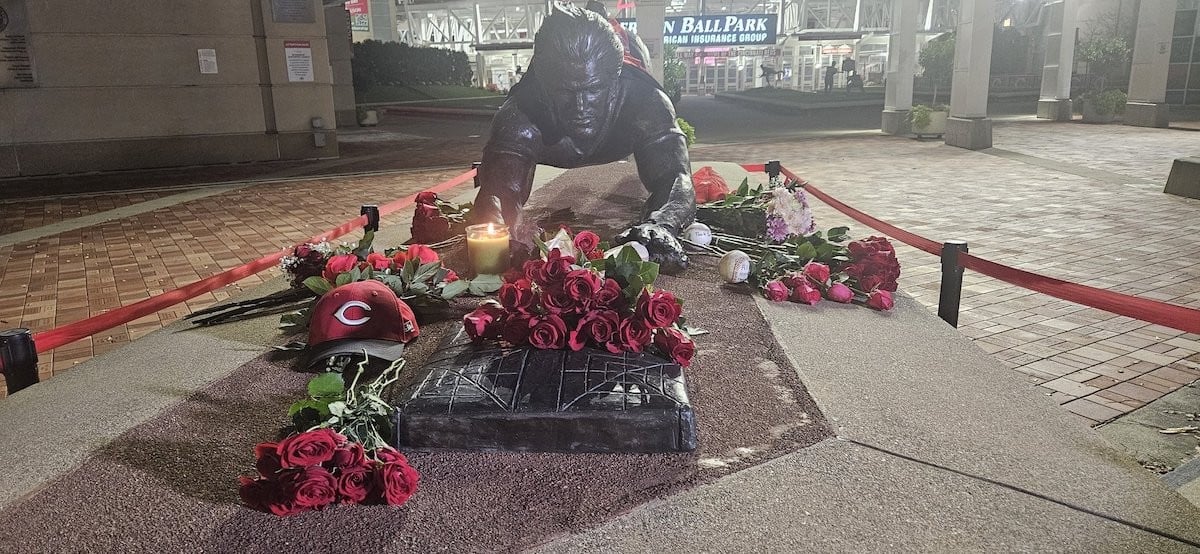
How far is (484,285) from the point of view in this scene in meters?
2.73

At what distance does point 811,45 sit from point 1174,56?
1855cm

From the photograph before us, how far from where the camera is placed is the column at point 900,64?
13592mm

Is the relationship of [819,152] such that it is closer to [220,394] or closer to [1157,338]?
[1157,338]

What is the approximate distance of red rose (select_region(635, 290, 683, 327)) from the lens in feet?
5.74

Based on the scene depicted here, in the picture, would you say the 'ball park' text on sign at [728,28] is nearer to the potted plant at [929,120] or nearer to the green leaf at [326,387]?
the potted plant at [929,120]

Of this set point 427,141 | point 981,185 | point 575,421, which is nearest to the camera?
point 575,421

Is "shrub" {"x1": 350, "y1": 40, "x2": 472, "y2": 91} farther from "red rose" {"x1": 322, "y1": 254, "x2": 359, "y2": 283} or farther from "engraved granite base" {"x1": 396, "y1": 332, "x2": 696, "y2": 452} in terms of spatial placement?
"engraved granite base" {"x1": 396, "y1": 332, "x2": 696, "y2": 452}

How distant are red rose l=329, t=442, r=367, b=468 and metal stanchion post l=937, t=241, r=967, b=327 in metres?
2.27

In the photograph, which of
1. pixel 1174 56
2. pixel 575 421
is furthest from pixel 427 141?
pixel 1174 56

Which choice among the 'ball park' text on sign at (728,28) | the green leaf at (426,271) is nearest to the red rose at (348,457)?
the green leaf at (426,271)

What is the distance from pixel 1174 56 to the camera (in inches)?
739

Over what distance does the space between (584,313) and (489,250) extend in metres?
1.18

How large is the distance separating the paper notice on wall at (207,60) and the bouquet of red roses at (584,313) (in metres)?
9.68

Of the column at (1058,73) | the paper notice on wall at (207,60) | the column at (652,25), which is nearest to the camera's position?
the paper notice on wall at (207,60)
